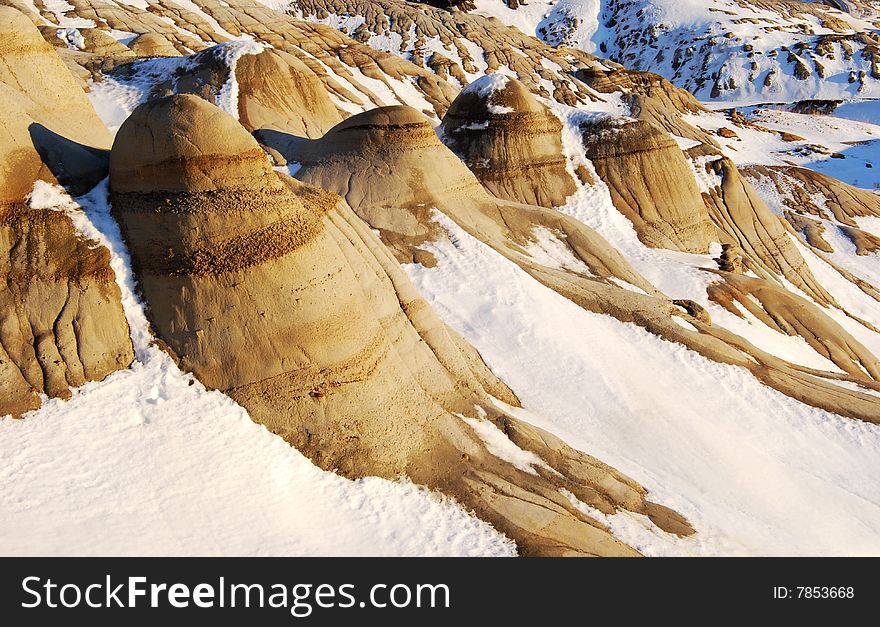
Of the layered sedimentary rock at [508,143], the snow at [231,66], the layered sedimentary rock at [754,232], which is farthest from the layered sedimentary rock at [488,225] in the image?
the layered sedimentary rock at [754,232]

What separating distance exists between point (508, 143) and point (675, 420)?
15.2 metres

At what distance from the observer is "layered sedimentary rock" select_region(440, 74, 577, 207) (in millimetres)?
27094

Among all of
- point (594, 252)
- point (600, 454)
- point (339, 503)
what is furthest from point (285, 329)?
point (594, 252)

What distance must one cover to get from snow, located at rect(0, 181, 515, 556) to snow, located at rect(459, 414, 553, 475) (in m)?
1.59

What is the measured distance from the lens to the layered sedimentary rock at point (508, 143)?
27.1 metres

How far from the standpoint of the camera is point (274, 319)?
10.6m

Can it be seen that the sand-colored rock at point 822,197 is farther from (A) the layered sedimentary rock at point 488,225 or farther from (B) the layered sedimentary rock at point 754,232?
(A) the layered sedimentary rock at point 488,225

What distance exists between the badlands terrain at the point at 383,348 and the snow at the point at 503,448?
0.05m

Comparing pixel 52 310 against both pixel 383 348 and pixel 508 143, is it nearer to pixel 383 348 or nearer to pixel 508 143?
pixel 383 348

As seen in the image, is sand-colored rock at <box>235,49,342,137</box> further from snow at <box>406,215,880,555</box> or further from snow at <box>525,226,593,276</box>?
snow at <box>406,215,880,555</box>

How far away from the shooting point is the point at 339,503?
32.8ft

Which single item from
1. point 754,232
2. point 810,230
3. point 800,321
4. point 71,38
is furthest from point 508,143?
point 71,38

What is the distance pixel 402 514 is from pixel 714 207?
25.8 m

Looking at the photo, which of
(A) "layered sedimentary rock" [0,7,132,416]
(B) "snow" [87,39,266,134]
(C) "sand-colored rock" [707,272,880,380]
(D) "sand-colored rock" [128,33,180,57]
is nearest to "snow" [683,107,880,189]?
(C) "sand-colored rock" [707,272,880,380]
